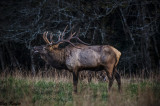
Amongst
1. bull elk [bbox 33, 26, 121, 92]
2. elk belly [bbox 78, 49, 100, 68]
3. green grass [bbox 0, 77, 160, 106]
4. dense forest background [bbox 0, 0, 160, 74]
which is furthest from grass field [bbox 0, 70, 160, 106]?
dense forest background [bbox 0, 0, 160, 74]

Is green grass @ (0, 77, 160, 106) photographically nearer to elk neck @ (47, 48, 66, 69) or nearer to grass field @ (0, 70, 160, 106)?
grass field @ (0, 70, 160, 106)

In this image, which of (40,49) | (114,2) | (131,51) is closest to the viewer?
(40,49)

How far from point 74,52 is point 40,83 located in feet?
5.66

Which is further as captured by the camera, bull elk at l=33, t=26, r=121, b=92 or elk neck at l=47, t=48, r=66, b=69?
elk neck at l=47, t=48, r=66, b=69

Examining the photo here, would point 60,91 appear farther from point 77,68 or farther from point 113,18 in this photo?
Result: point 113,18

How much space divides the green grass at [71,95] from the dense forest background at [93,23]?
4.19 m

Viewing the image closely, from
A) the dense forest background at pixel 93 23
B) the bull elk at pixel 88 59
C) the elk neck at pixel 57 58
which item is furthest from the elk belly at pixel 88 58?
the dense forest background at pixel 93 23

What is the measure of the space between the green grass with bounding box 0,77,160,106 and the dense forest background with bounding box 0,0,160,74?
419 centimetres

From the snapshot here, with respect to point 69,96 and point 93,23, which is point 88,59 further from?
point 93,23

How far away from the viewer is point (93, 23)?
1455 centimetres

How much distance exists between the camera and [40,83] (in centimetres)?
959

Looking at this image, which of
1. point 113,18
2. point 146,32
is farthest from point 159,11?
point 113,18

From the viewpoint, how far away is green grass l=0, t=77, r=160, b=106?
20.3ft

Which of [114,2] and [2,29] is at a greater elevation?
[114,2]
